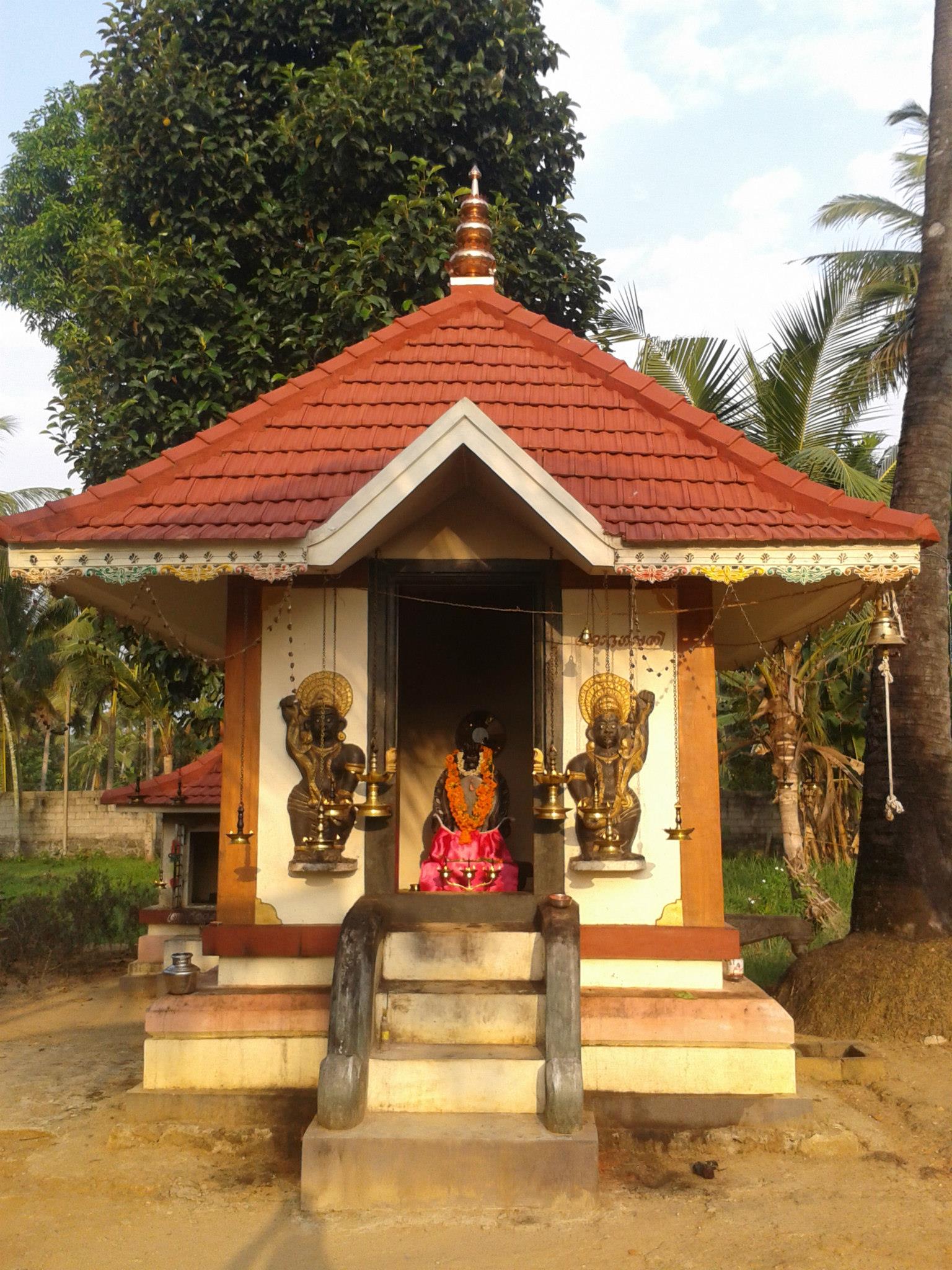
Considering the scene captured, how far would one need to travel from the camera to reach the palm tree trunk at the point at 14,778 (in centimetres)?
2841

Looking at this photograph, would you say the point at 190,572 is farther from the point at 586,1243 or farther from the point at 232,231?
the point at 232,231

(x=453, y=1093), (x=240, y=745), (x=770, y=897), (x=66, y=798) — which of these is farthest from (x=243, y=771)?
(x=66, y=798)

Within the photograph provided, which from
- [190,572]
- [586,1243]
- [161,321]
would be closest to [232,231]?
[161,321]

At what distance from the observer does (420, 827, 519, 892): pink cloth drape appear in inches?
328

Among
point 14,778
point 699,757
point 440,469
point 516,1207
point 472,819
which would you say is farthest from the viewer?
point 14,778

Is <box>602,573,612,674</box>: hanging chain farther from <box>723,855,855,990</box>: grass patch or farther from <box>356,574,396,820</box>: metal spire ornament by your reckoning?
<box>723,855,855,990</box>: grass patch

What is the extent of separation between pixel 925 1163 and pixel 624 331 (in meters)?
10.6

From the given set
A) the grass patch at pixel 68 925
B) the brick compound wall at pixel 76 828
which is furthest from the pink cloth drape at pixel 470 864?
the brick compound wall at pixel 76 828

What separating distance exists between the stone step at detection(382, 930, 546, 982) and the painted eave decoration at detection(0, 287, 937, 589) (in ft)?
7.44

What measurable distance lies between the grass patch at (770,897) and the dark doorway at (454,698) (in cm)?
300

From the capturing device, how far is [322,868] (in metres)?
6.63

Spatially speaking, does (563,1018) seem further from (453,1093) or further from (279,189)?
(279,189)

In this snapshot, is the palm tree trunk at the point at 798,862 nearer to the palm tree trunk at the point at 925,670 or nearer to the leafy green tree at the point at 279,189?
the palm tree trunk at the point at 925,670

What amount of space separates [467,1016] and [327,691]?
2.17m
